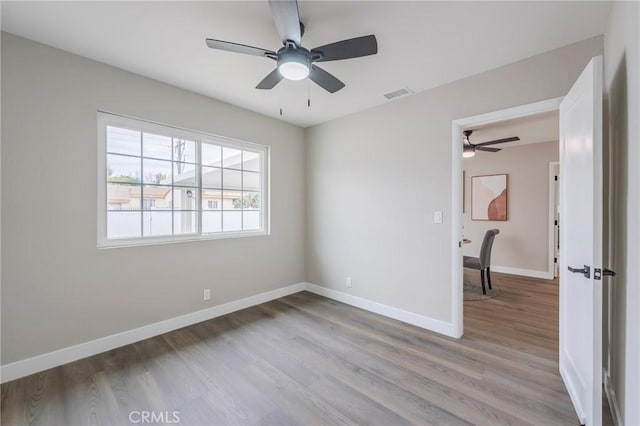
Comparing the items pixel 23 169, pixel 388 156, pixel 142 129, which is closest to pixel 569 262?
pixel 388 156

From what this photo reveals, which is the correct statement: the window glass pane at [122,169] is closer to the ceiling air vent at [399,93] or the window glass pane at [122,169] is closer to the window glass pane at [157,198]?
the window glass pane at [157,198]

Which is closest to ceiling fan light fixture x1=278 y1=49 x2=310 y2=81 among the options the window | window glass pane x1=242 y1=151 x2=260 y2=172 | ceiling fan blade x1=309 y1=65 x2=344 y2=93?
ceiling fan blade x1=309 y1=65 x2=344 y2=93

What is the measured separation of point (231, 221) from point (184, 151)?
1.02 metres

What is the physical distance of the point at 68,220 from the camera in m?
2.30

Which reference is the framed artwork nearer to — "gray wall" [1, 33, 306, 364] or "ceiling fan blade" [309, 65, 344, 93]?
"ceiling fan blade" [309, 65, 344, 93]

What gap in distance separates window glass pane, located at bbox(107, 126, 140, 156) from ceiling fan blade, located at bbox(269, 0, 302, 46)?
6.43 feet

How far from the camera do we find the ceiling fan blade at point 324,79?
2084 millimetres

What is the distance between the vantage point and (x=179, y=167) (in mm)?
3066

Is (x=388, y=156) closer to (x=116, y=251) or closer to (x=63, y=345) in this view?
(x=116, y=251)

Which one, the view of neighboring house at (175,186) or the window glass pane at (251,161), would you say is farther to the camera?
the window glass pane at (251,161)

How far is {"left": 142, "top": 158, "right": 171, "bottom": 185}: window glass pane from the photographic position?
9.21 feet

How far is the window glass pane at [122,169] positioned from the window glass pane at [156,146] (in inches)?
5.8

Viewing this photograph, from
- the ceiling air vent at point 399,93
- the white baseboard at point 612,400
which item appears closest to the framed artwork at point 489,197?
the ceiling air vent at point 399,93

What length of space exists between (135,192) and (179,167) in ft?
1.74
